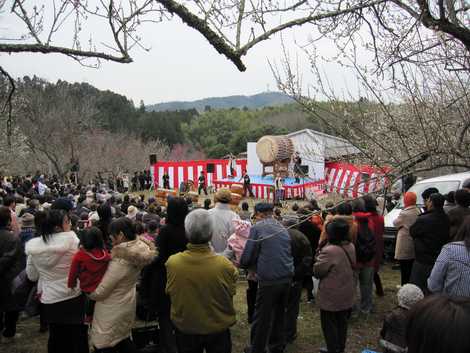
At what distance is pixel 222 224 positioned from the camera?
552 centimetres

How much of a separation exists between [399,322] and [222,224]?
2.60m

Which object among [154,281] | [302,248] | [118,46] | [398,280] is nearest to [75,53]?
[118,46]

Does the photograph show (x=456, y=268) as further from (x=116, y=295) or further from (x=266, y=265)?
(x=116, y=295)

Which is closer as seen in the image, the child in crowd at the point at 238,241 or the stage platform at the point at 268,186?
the child in crowd at the point at 238,241

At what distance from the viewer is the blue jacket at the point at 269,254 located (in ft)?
14.7

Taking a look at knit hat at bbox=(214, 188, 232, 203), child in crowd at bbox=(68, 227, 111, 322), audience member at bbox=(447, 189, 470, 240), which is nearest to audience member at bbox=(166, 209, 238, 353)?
child in crowd at bbox=(68, 227, 111, 322)

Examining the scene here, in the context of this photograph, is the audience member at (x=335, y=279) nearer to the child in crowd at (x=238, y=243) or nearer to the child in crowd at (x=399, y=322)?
the child in crowd at (x=238, y=243)

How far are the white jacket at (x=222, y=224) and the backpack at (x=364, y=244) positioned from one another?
5.63ft

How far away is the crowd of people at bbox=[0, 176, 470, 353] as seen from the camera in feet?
11.0

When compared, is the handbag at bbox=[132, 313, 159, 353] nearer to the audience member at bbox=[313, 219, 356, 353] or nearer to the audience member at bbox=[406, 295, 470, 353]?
the audience member at bbox=[313, 219, 356, 353]

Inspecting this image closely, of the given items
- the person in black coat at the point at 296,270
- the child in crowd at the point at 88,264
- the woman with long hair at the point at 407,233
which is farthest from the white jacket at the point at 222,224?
the woman with long hair at the point at 407,233

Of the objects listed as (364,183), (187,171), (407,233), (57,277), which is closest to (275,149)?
(187,171)

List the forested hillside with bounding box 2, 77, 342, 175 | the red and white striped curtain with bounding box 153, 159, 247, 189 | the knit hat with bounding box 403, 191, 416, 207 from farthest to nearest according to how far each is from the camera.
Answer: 1. the red and white striped curtain with bounding box 153, 159, 247, 189
2. the forested hillside with bounding box 2, 77, 342, 175
3. the knit hat with bounding box 403, 191, 416, 207

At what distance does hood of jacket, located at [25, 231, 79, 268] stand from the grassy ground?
1485 millimetres
